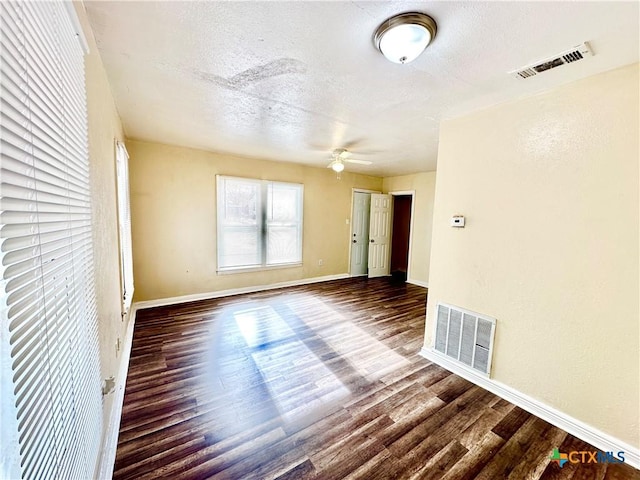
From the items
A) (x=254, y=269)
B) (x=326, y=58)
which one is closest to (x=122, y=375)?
(x=254, y=269)

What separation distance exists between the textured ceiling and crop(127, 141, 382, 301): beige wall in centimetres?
100

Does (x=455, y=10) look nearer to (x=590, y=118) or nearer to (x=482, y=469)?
(x=590, y=118)

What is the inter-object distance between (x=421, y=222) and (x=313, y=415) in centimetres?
463

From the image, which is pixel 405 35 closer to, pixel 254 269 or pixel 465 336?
pixel 465 336

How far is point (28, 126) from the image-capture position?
0.69m

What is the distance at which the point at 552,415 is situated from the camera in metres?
1.89

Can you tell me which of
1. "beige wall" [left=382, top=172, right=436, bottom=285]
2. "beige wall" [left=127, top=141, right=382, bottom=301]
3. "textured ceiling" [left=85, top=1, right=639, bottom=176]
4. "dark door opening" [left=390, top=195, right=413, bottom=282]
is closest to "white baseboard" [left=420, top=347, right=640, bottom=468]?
"textured ceiling" [left=85, top=1, right=639, bottom=176]

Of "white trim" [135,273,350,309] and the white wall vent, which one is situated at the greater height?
the white wall vent

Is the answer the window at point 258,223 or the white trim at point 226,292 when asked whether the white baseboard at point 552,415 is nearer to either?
the white trim at point 226,292

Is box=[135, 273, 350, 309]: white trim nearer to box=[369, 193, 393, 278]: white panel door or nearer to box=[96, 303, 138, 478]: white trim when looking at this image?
box=[369, 193, 393, 278]: white panel door

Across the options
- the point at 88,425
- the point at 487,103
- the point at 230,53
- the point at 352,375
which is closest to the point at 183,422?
the point at 88,425

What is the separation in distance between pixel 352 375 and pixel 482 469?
1072 mm

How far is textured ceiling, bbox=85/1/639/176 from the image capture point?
1.25 meters

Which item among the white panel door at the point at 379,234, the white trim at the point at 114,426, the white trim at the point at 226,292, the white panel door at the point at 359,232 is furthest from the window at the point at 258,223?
the white trim at the point at 114,426
